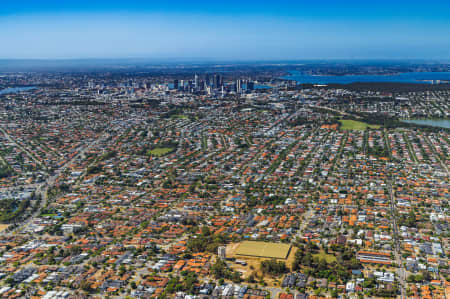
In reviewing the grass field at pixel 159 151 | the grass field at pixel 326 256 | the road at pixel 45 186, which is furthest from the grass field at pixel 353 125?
the grass field at pixel 326 256

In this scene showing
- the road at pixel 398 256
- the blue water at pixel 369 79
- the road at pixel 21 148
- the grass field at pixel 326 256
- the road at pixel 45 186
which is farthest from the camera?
the blue water at pixel 369 79

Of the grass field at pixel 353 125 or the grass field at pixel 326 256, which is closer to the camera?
the grass field at pixel 326 256

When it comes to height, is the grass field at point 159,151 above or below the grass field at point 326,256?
above

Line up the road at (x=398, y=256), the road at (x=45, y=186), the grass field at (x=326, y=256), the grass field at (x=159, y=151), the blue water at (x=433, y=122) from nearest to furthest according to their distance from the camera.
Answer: the road at (x=398, y=256), the grass field at (x=326, y=256), the road at (x=45, y=186), the grass field at (x=159, y=151), the blue water at (x=433, y=122)

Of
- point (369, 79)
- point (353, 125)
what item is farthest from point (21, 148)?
point (369, 79)

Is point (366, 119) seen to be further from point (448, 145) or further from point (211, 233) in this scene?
point (211, 233)

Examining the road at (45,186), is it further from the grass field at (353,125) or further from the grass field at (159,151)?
the grass field at (353,125)

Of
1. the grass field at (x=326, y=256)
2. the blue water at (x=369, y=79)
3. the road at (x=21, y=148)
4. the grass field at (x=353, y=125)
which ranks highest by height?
the blue water at (x=369, y=79)

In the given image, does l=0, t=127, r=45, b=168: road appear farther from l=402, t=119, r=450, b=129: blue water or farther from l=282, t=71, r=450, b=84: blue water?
l=282, t=71, r=450, b=84: blue water
